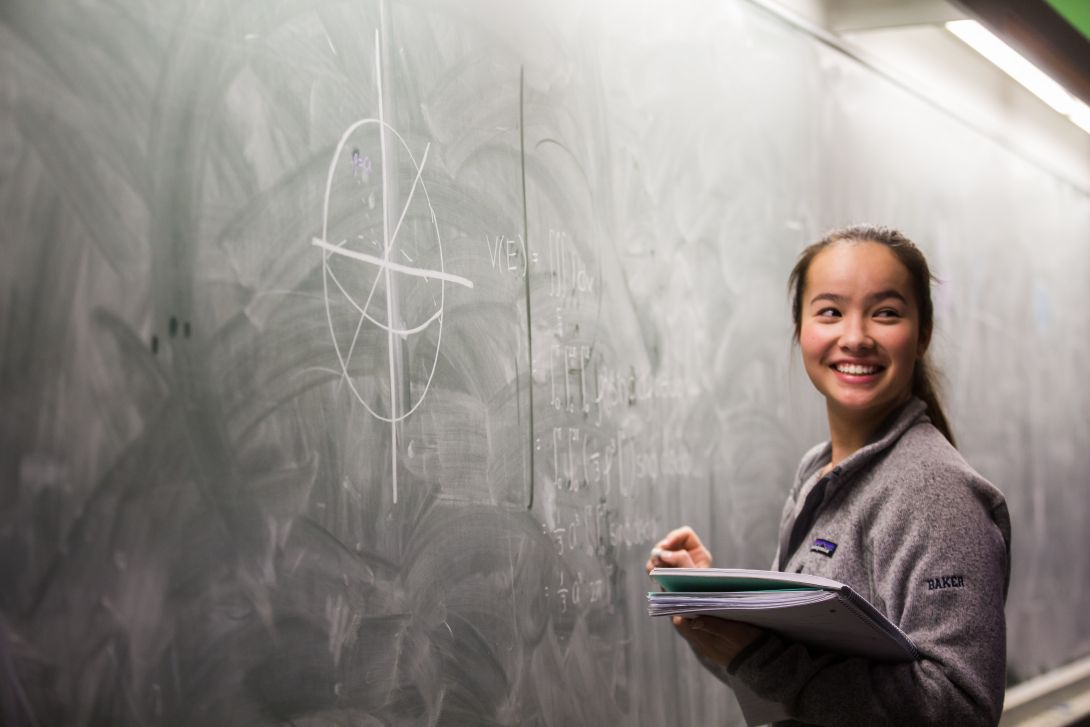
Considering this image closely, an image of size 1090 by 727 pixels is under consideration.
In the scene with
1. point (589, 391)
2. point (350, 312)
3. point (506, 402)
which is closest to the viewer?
point (350, 312)

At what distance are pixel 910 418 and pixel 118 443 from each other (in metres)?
1.19

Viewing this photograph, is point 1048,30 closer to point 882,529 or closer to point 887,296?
point 887,296

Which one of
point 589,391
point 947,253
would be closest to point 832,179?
point 947,253

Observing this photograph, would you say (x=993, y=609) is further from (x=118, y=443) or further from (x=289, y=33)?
(x=289, y=33)

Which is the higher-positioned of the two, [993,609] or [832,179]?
[832,179]

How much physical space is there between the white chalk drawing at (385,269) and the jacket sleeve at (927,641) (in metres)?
0.71

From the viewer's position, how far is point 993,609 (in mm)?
1673

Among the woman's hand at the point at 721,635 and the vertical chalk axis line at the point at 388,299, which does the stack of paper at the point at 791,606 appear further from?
the vertical chalk axis line at the point at 388,299

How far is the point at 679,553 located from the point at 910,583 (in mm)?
464

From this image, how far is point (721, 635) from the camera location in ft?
5.88

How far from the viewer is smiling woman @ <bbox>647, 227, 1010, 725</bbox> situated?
1659 millimetres

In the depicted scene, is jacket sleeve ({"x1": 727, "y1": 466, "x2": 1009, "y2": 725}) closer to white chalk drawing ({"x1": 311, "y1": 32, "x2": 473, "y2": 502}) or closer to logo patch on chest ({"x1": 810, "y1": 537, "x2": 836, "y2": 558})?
logo patch on chest ({"x1": 810, "y1": 537, "x2": 836, "y2": 558})

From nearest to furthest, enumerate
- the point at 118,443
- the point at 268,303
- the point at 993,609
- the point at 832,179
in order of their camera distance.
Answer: the point at 118,443 < the point at 993,609 < the point at 268,303 < the point at 832,179

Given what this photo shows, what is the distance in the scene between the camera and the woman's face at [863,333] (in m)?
1.95
